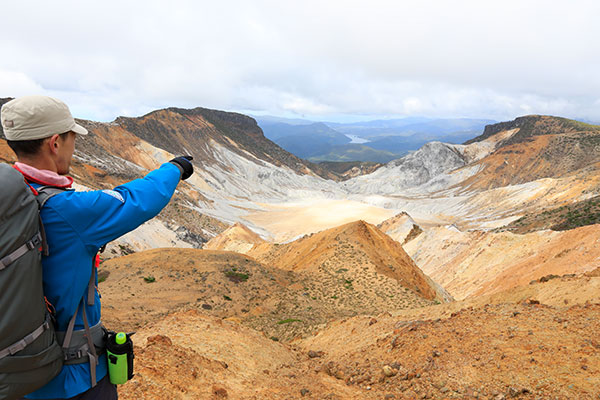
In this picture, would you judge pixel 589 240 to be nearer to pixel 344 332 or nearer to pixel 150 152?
pixel 344 332

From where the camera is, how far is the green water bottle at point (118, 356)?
2689 mm

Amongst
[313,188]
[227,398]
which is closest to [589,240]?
[227,398]

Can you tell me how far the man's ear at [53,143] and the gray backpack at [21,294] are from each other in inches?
15.2

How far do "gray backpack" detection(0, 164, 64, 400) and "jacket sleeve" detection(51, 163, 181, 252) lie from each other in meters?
0.17

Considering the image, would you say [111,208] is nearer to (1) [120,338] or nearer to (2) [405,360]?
(1) [120,338]

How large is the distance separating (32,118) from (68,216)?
651 mm

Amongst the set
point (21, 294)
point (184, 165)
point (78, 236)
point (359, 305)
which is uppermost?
point (184, 165)

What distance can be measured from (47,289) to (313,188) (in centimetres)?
9862

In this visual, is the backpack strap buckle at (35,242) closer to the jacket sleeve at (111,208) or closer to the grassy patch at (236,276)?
the jacket sleeve at (111,208)

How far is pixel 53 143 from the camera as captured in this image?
2.44m

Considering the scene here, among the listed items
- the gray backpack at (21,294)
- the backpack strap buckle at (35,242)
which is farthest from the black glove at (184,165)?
the backpack strap buckle at (35,242)

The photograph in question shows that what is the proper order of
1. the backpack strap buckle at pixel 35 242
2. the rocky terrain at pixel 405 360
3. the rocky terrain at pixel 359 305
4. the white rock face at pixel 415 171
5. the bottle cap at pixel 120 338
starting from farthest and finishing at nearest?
1. the white rock face at pixel 415 171
2. the rocky terrain at pixel 359 305
3. the rocky terrain at pixel 405 360
4. the bottle cap at pixel 120 338
5. the backpack strap buckle at pixel 35 242

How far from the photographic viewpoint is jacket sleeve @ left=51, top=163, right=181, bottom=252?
2.30 metres

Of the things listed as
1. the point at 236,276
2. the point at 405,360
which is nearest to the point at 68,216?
the point at 405,360
